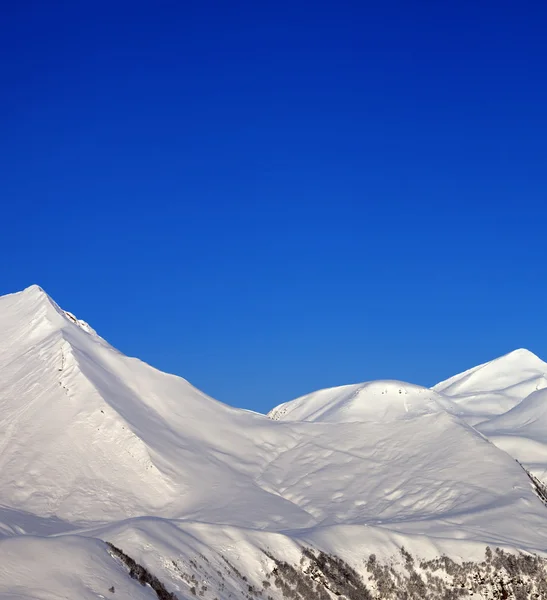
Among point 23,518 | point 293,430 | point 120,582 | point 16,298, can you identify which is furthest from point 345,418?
point 120,582

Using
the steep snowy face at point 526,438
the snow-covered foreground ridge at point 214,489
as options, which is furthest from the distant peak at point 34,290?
the steep snowy face at point 526,438

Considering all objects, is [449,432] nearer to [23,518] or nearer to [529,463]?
[529,463]

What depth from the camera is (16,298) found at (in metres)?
178

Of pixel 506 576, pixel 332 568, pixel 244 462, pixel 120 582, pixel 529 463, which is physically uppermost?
pixel 529 463

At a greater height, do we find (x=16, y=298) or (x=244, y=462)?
(x=16, y=298)

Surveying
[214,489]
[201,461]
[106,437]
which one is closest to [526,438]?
[201,461]

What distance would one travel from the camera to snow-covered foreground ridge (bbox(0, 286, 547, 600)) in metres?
85.8

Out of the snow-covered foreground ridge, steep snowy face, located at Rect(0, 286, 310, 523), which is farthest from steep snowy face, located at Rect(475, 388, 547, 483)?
steep snowy face, located at Rect(0, 286, 310, 523)

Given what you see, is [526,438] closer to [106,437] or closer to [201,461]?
[201,461]

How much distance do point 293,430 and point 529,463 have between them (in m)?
35.9

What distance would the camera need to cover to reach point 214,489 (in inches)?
5202

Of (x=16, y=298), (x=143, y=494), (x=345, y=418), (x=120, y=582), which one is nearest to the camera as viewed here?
(x=120, y=582)

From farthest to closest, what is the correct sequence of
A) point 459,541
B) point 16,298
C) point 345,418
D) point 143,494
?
point 345,418, point 16,298, point 143,494, point 459,541

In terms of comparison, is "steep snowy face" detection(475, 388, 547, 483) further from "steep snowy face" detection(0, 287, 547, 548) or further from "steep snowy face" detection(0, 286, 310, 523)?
"steep snowy face" detection(0, 286, 310, 523)
